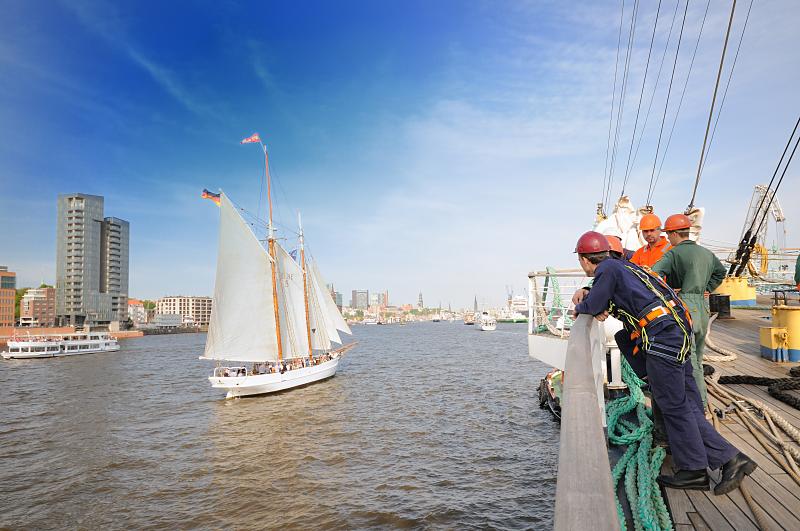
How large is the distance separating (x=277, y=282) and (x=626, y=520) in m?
31.5

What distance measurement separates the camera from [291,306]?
34688 mm

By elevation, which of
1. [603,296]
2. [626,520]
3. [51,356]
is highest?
[603,296]

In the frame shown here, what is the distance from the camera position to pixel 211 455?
49.2 feet

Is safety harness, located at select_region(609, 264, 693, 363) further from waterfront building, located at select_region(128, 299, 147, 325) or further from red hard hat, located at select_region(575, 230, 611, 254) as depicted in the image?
waterfront building, located at select_region(128, 299, 147, 325)

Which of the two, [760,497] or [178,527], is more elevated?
[760,497]

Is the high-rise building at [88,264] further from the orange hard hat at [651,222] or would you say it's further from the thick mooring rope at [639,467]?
the orange hard hat at [651,222]

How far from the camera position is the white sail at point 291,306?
107 feet

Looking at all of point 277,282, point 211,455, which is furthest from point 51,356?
point 211,455

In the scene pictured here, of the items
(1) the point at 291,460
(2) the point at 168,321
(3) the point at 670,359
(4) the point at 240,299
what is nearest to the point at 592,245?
(3) the point at 670,359

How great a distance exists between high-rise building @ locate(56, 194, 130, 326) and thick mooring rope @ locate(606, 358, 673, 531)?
16531 cm

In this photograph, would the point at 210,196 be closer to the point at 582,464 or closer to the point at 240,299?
the point at 240,299

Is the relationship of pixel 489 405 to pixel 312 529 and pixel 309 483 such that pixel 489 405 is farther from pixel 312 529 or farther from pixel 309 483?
pixel 312 529

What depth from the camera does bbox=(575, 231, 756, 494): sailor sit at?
3.39 metres

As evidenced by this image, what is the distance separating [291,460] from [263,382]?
14819 mm
